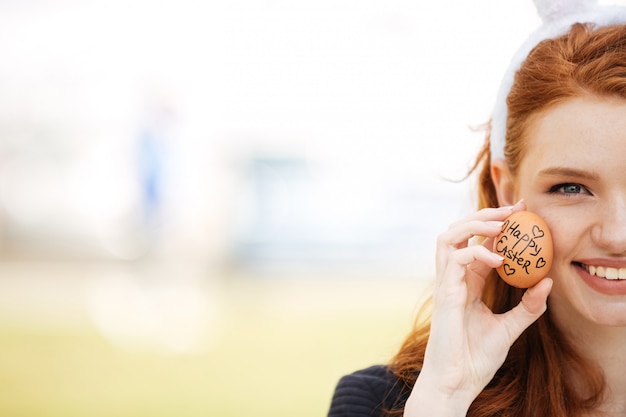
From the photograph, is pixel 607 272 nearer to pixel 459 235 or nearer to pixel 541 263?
pixel 541 263

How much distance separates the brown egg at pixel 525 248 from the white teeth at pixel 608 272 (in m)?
0.11

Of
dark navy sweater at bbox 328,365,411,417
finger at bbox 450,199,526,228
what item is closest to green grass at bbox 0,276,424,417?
dark navy sweater at bbox 328,365,411,417

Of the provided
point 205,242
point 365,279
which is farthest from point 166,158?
point 365,279

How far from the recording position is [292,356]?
6.72 metres

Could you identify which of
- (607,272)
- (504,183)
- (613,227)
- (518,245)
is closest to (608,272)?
(607,272)

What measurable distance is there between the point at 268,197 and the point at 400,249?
2482 mm

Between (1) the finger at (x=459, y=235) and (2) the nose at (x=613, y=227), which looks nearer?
(2) the nose at (x=613, y=227)

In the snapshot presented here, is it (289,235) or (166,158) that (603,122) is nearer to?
(166,158)

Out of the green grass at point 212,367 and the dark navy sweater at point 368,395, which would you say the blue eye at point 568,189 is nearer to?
the dark navy sweater at point 368,395

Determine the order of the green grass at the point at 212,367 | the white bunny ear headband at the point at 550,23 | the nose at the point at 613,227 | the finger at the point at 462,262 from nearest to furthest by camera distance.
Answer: the nose at the point at 613,227 < the finger at the point at 462,262 < the white bunny ear headband at the point at 550,23 < the green grass at the point at 212,367

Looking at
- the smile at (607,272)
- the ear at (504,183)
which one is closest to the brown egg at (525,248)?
the smile at (607,272)

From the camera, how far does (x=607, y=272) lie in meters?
1.97

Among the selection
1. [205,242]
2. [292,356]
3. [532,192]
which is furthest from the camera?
[205,242]

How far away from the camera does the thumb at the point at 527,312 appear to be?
2064mm
